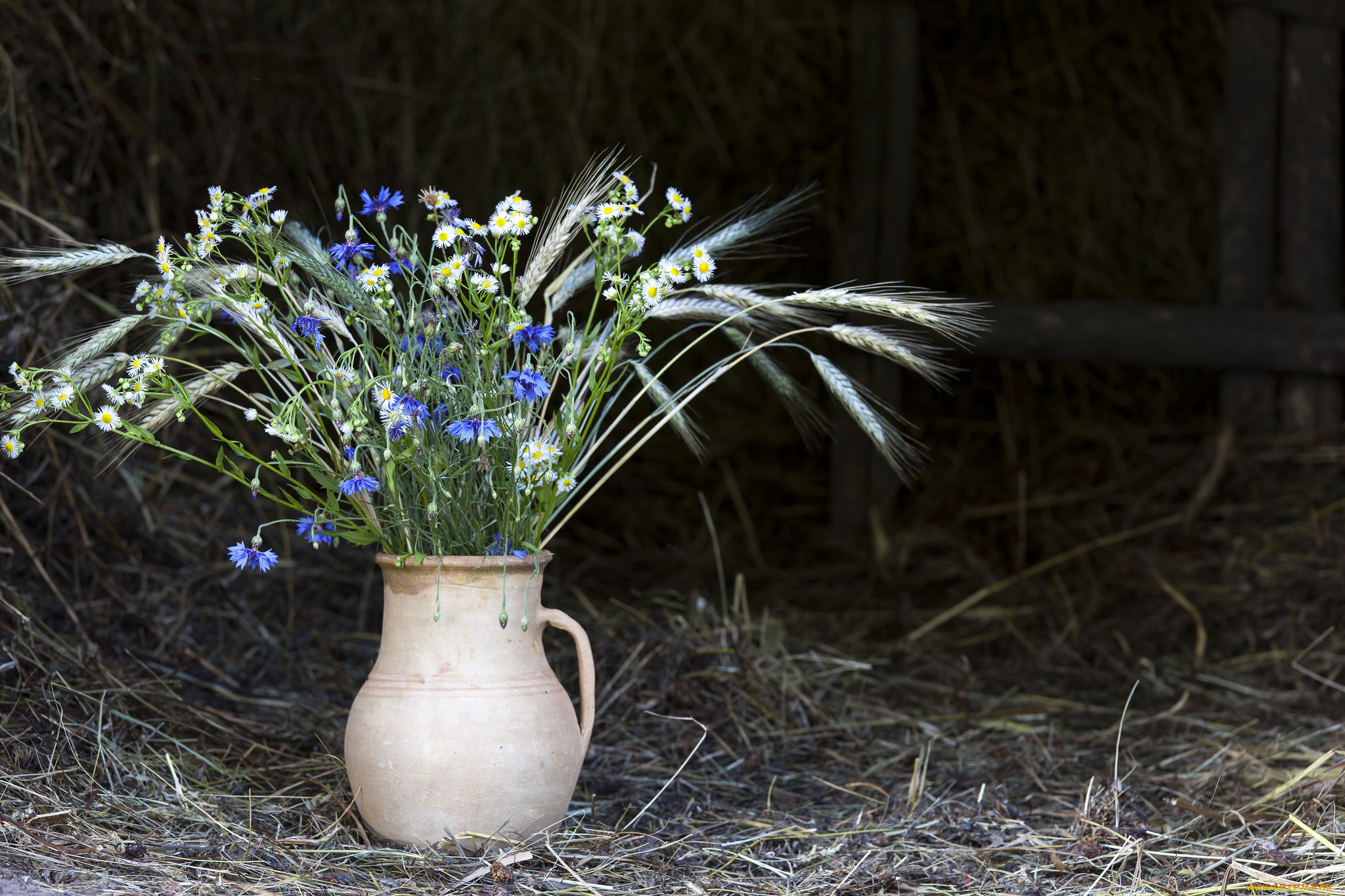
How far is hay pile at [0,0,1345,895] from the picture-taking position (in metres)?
1.49

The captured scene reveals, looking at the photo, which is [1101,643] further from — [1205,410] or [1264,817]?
[1205,410]

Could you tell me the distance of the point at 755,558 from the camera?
298 centimetres

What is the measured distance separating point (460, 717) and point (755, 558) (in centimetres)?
165

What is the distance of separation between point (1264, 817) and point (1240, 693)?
26.7 inches

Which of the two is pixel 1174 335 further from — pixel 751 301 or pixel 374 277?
pixel 374 277

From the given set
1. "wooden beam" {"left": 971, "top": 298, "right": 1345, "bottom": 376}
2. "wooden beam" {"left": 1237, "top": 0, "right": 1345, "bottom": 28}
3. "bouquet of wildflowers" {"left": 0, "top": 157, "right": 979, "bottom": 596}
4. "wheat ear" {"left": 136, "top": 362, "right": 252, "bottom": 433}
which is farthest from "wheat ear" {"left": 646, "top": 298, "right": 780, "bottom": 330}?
"wooden beam" {"left": 1237, "top": 0, "right": 1345, "bottom": 28}

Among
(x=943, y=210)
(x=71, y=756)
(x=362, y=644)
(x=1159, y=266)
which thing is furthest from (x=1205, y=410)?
(x=71, y=756)

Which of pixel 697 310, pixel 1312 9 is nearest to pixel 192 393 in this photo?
pixel 697 310

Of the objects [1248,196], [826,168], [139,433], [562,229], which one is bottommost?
[139,433]

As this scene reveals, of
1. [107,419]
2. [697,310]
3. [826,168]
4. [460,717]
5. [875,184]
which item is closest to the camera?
[107,419]

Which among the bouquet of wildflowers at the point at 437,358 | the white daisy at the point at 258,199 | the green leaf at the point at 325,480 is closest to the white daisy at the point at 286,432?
the bouquet of wildflowers at the point at 437,358

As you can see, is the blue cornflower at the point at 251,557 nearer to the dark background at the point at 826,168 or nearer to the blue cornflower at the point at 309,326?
the blue cornflower at the point at 309,326

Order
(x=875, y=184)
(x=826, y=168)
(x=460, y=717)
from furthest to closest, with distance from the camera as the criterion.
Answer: (x=826, y=168) < (x=875, y=184) < (x=460, y=717)

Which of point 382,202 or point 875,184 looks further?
point 875,184
